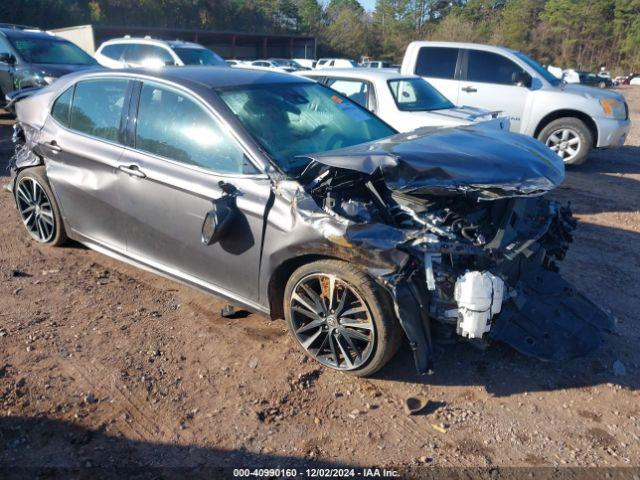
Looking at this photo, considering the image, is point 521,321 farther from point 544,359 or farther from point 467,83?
point 467,83

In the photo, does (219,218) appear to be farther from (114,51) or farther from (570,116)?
(114,51)

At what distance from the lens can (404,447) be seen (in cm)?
284

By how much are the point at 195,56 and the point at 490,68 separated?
22.6ft

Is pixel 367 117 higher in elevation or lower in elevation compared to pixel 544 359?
higher

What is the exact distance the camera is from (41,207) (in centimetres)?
499

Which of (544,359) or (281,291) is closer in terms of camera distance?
(544,359)

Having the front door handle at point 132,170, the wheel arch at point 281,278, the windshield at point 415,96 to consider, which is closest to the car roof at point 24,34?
the windshield at point 415,96

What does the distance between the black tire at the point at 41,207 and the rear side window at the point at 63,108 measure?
19.8 inches

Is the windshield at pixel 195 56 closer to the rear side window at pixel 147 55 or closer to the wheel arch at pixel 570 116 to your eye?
the rear side window at pixel 147 55

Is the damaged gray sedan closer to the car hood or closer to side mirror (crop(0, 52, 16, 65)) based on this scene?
the car hood

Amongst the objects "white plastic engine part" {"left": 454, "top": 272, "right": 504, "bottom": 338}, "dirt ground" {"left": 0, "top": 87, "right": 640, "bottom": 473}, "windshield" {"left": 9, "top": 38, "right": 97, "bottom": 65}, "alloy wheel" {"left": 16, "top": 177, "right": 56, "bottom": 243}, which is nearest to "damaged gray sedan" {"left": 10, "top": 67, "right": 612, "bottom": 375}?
"white plastic engine part" {"left": 454, "top": 272, "right": 504, "bottom": 338}

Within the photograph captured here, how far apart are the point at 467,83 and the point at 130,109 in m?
7.17

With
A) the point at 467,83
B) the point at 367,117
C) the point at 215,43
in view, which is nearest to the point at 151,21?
the point at 215,43

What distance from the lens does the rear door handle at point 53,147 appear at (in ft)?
14.9
